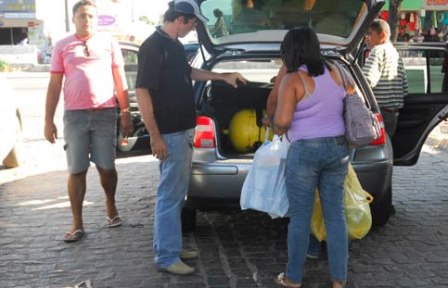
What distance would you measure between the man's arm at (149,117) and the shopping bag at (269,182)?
64 centimetres

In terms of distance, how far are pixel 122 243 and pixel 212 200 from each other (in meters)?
0.94

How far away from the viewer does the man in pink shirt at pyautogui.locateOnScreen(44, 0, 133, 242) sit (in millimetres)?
4711

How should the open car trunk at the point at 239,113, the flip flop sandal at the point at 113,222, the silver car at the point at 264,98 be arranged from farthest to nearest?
the flip flop sandal at the point at 113,222, the open car trunk at the point at 239,113, the silver car at the point at 264,98

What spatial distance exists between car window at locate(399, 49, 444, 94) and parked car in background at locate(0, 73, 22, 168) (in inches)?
177

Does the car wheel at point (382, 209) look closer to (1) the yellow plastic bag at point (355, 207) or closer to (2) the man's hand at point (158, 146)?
(1) the yellow plastic bag at point (355, 207)

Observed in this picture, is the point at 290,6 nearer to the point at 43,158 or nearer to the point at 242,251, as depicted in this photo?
the point at 242,251

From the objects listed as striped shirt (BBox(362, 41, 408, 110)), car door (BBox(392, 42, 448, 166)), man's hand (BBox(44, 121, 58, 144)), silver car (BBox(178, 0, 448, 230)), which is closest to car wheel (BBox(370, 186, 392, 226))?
silver car (BBox(178, 0, 448, 230))

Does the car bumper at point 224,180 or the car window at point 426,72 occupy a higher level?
the car window at point 426,72

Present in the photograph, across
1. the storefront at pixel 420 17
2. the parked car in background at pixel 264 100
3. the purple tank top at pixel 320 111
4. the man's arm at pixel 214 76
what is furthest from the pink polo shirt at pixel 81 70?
the storefront at pixel 420 17

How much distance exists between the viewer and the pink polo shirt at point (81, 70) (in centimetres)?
470

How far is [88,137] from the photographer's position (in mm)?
4859

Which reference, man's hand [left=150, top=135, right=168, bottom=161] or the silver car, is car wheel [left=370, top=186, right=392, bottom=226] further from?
man's hand [left=150, top=135, right=168, bottom=161]

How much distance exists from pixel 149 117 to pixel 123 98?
1.11m

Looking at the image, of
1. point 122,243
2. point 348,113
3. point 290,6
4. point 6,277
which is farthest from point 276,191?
point 290,6
